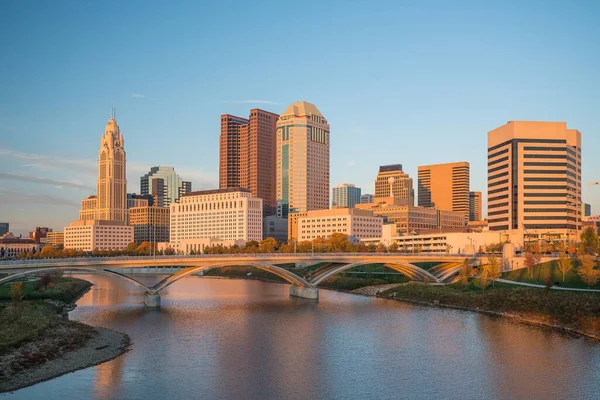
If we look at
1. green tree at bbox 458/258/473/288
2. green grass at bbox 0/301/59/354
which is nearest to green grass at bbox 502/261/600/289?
green tree at bbox 458/258/473/288

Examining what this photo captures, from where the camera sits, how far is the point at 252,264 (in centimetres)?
9856

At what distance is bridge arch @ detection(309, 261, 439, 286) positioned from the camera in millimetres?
105250

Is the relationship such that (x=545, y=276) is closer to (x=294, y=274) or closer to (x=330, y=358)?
(x=294, y=274)

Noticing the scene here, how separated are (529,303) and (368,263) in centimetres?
3401

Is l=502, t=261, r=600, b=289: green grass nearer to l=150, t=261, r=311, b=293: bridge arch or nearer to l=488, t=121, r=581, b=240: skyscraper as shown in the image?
l=150, t=261, r=311, b=293: bridge arch

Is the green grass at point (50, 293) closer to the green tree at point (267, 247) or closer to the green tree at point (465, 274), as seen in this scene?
the green tree at point (465, 274)

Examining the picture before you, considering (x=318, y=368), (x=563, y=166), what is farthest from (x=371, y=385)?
(x=563, y=166)

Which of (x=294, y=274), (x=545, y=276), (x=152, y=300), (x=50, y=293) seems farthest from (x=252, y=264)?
(x=545, y=276)

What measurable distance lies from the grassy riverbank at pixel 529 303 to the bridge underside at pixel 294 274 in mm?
10792

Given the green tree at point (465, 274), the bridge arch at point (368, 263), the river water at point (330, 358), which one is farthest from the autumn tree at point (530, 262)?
the river water at point (330, 358)

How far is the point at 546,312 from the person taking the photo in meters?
73.1

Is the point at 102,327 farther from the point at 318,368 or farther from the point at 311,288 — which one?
the point at 311,288

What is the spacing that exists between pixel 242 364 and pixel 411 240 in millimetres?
148107

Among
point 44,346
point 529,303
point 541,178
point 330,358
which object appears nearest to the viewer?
point 44,346
